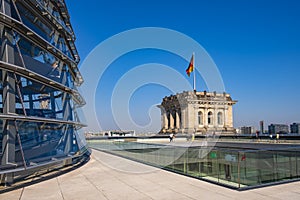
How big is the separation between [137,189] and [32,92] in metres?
6.05

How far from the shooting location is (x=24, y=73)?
10203 millimetres

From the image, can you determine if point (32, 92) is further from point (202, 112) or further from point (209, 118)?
point (209, 118)

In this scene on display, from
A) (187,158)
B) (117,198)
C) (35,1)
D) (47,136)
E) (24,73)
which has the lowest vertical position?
(117,198)

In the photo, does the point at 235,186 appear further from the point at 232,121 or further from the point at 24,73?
the point at 232,121

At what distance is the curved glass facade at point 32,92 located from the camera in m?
9.26

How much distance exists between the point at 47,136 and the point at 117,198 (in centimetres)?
506

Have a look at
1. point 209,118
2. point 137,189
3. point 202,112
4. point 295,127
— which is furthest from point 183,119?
point 137,189

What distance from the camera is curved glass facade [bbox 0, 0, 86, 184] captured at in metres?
9.26

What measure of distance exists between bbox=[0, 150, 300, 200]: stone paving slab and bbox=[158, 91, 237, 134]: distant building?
2343 inches

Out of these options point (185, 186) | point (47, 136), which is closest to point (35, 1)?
point (47, 136)

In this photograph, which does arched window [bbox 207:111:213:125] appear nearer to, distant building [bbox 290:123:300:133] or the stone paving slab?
distant building [bbox 290:123:300:133]

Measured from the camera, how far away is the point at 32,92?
1111cm

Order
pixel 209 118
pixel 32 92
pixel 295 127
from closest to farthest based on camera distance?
pixel 32 92
pixel 295 127
pixel 209 118

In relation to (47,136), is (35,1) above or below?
above
